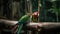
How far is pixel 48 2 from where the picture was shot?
5.33ft

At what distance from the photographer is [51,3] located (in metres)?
1.61

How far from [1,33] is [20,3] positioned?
0.44 meters

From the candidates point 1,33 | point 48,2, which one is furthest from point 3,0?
point 48,2

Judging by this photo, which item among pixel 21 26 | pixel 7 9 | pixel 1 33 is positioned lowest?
pixel 1 33

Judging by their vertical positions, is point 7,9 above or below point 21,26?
above

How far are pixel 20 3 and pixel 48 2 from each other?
1.23ft

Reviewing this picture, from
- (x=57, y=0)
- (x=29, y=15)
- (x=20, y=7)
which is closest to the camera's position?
(x=29, y=15)

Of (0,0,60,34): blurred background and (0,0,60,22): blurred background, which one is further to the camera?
(0,0,60,22): blurred background

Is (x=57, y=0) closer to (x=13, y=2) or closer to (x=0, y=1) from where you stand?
(x=13, y=2)

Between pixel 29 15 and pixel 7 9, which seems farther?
pixel 7 9

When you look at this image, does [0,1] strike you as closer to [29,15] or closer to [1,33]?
[1,33]

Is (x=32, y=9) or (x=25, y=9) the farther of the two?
(x=25, y=9)

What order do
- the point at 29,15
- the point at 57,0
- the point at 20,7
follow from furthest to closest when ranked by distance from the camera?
the point at 20,7 → the point at 57,0 → the point at 29,15

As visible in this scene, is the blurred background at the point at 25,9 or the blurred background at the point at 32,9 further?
the blurred background at the point at 25,9
